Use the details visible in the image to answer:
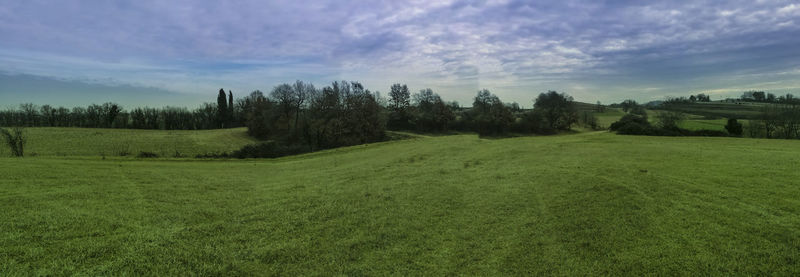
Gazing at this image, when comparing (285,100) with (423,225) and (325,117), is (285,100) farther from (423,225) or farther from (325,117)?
(423,225)

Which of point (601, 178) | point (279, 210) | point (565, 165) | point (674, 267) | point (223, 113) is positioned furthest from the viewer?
point (223, 113)

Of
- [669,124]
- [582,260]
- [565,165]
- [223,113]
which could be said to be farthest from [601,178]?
[223,113]

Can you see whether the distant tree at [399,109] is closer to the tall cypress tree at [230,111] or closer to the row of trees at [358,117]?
the row of trees at [358,117]

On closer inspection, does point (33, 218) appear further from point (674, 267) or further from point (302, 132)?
point (302, 132)

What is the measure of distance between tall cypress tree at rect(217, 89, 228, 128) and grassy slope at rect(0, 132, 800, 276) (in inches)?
3030

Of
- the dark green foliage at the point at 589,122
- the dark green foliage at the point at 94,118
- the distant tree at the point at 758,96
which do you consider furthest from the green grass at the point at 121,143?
the distant tree at the point at 758,96

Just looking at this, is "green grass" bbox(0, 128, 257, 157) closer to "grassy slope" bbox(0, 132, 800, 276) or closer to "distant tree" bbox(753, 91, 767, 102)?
"grassy slope" bbox(0, 132, 800, 276)

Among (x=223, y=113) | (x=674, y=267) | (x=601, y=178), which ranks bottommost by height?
(x=674, y=267)

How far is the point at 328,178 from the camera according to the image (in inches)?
568

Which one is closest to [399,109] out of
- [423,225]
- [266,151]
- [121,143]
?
[266,151]

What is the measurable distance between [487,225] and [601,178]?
537 centimetres

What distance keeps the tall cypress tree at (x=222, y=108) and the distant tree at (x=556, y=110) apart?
73.5m

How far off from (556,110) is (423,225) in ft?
212

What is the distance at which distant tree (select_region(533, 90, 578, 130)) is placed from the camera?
63844mm
